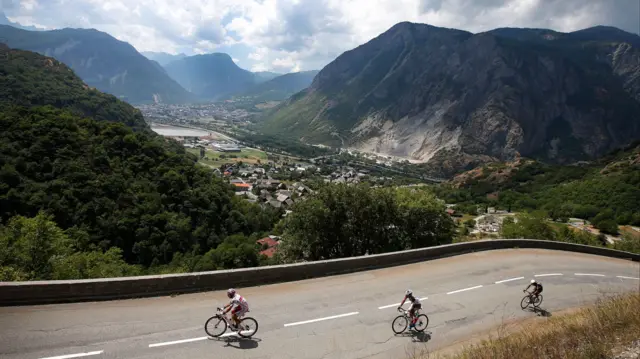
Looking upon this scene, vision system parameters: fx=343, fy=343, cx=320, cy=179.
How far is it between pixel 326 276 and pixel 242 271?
11.9ft


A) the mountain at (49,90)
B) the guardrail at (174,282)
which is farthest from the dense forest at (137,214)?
the mountain at (49,90)

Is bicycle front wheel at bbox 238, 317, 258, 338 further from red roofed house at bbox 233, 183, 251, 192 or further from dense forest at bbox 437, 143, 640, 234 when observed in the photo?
red roofed house at bbox 233, 183, 251, 192

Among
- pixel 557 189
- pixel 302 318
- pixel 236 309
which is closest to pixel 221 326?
pixel 236 309

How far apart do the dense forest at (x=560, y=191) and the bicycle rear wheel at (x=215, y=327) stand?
76321mm

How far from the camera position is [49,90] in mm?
87688

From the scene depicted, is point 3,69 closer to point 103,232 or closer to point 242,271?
point 103,232

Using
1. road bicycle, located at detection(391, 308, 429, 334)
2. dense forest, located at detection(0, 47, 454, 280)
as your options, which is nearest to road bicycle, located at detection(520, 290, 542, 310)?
road bicycle, located at detection(391, 308, 429, 334)

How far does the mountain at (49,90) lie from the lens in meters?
78.8

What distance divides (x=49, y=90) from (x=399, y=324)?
109m

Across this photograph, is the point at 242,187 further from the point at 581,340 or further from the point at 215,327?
the point at 581,340

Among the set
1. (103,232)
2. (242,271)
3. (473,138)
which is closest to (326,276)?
(242,271)

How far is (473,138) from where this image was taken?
200 m

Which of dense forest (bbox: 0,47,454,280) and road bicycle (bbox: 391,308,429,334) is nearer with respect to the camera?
road bicycle (bbox: 391,308,429,334)

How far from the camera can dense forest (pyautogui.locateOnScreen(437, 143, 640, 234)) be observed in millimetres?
78438
